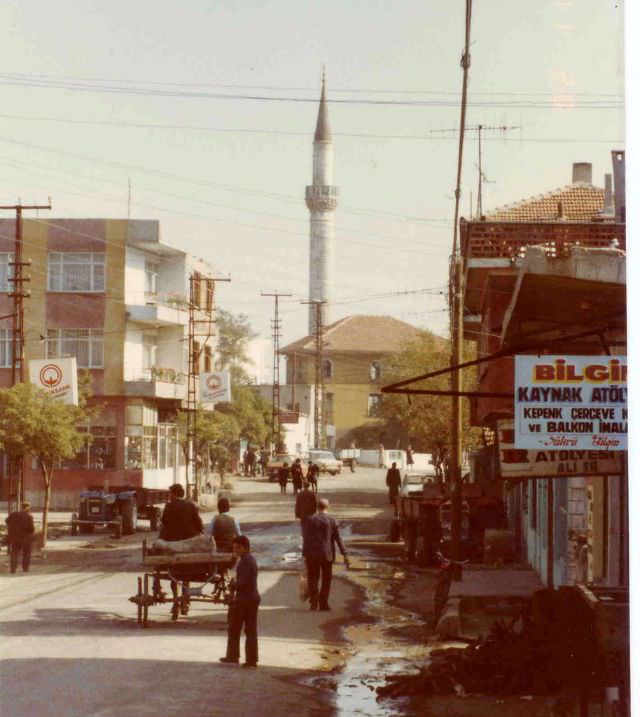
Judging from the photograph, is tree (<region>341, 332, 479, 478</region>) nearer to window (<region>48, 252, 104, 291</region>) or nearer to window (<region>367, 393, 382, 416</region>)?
window (<region>367, 393, 382, 416</region>)

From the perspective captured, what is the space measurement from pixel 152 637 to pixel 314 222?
5.71 meters

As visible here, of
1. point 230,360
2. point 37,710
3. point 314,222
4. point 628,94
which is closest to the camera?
point 628,94

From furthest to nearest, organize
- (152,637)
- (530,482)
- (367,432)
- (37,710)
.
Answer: (367,432) < (530,482) < (152,637) < (37,710)

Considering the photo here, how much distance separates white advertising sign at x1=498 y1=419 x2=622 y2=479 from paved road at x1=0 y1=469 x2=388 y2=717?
2.78 m

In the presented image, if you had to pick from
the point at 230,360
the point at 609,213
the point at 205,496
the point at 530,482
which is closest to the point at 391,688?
the point at 530,482

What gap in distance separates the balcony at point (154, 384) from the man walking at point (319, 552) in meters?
26.9

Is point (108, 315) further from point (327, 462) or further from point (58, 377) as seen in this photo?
point (58, 377)

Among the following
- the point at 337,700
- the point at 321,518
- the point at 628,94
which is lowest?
the point at 337,700

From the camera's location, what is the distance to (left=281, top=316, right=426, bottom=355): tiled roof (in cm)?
2714

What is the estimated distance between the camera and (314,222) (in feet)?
62.4

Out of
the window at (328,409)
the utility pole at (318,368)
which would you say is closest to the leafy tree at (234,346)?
the utility pole at (318,368)

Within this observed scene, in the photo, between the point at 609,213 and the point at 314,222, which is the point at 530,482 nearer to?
the point at 609,213

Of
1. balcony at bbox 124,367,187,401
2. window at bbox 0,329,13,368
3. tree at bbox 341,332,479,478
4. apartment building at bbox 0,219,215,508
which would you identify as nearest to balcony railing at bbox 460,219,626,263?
tree at bbox 341,332,479,478

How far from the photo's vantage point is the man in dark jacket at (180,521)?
18.6 meters
